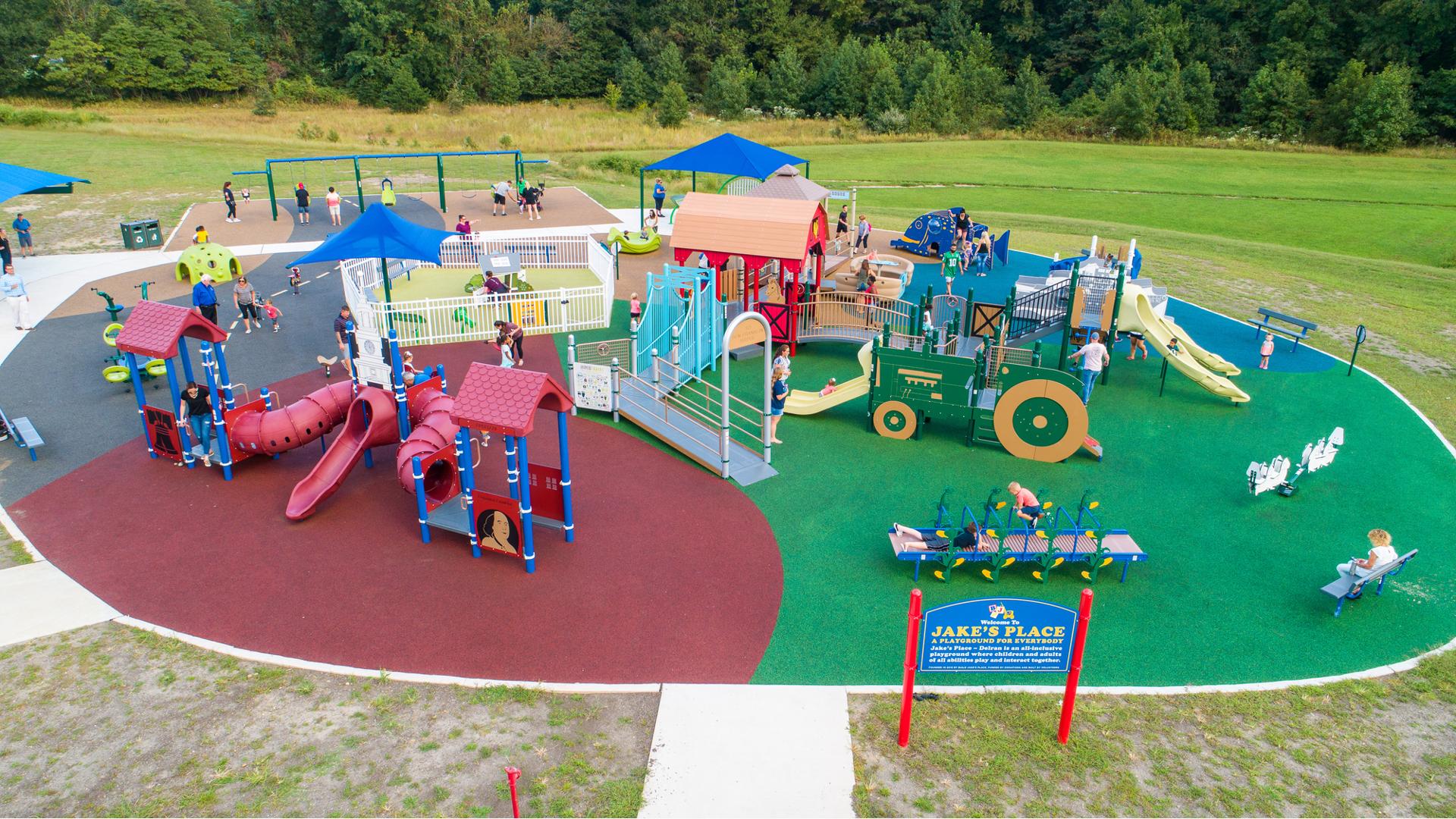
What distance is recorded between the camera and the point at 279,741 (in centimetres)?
1007

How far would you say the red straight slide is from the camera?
15.0 meters

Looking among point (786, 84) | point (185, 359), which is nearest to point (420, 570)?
point (185, 359)

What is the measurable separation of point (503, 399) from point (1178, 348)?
50.5 ft

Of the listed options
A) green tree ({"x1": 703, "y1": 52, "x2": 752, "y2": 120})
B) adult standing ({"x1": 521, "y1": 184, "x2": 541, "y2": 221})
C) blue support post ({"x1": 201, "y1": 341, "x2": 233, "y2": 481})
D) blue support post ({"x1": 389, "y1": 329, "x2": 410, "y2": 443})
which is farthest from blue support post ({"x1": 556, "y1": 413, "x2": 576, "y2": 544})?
green tree ({"x1": 703, "y1": 52, "x2": 752, "y2": 120})

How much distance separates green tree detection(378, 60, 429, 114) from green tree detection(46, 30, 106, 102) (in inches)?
844

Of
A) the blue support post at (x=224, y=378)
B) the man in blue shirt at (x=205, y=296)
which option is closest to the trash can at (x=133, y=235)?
the man in blue shirt at (x=205, y=296)

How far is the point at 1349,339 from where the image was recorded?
2417 cm

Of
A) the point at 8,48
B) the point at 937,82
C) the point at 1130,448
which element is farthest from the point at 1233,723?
the point at 8,48

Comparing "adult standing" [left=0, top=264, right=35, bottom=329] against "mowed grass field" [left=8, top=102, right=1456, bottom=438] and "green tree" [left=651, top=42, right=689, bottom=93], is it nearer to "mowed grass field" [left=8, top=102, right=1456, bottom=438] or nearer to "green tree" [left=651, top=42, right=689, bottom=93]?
"mowed grass field" [left=8, top=102, right=1456, bottom=438]

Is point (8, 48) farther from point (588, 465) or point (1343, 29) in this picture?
point (1343, 29)

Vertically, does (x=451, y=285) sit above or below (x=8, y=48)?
below

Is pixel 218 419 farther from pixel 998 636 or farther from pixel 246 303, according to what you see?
pixel 998 636

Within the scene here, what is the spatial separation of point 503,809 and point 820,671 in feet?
13.8

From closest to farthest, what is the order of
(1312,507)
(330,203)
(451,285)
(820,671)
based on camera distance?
1. (820,671)
2. (1312,507)
3. (451,285)
4. (330,203)
